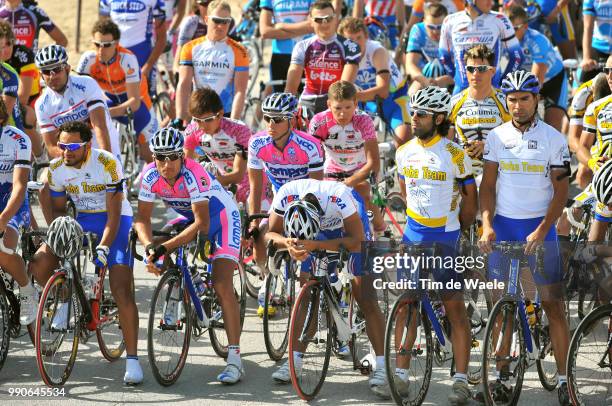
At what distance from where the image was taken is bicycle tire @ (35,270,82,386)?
8164mm

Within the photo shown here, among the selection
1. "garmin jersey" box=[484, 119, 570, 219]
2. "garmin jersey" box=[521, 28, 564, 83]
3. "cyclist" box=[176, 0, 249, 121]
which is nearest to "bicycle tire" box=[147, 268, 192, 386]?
"garmin jersey" box=[484, 119, 570, 219]

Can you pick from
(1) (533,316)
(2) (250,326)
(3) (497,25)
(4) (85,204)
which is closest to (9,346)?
(4) (85,204)

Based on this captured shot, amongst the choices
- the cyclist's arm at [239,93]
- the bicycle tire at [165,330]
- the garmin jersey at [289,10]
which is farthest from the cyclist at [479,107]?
the garmin jersey at [289,10]

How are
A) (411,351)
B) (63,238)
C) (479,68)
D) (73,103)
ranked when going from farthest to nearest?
(73,103) < (479,68) < (63,238) < (411,351)

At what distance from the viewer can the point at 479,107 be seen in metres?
10.0

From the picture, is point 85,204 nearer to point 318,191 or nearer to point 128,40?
point 318,191

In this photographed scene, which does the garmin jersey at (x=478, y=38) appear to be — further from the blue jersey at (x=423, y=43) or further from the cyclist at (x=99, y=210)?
the cyclist at (x=99, y=210)

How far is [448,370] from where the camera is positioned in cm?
873

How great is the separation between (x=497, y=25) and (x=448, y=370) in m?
4.56

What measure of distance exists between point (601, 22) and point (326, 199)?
6.63 metres

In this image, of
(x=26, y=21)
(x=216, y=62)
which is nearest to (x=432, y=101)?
(x=216, y=62)

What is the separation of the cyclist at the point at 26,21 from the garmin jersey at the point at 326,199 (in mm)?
6179

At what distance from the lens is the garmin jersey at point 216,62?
40.2ft

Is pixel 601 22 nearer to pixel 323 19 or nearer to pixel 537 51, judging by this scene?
pixel 537 51
